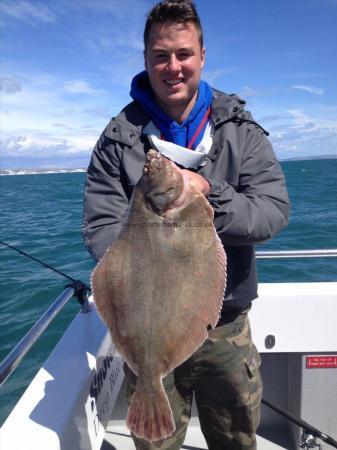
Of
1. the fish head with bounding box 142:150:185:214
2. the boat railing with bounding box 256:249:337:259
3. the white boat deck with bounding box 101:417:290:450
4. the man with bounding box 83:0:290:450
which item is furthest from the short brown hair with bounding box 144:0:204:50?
the white boat deck with bounding box 101:417:290:450

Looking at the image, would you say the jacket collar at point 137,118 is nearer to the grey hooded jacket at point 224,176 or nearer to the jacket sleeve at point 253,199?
the grey hooded jacket at point 224,176

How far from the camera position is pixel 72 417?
2.53 m

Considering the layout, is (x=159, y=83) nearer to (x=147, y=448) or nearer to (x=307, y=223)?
(x=147, y=448)

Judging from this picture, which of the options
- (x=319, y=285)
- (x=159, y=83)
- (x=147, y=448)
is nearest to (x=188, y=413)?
(x=147, y=448)

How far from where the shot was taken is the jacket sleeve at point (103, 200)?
96.1 inches

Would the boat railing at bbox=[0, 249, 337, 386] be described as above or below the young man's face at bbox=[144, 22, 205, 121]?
below

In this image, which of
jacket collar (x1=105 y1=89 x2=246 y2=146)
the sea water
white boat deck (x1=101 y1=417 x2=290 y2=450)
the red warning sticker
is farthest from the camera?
the sea water

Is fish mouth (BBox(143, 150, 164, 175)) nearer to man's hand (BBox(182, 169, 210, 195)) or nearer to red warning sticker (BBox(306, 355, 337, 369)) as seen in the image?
man's hand (BBox(182, 169, 210, 195))

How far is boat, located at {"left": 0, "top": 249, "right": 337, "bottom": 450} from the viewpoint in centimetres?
249

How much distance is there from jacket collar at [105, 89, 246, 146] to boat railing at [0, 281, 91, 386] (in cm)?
139

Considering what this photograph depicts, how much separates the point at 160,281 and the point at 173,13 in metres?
1.63

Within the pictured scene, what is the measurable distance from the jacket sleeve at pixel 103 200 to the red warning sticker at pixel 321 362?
2490mm

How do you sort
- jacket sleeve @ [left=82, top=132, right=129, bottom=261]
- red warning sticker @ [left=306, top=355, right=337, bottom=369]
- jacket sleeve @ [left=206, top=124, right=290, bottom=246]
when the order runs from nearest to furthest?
jacket sleeve @ [left=206, top=124, right=290, bottom=246]
jacket sleeve @ [left=82, top=132, right=129, bottom=261]
red warning sticker @ [left=306, top=355, right=337, bottom=369]

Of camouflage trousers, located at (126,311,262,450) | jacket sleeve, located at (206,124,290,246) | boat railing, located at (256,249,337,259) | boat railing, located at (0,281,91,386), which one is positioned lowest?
camouflage trousers, located at (126,311,262,450)
